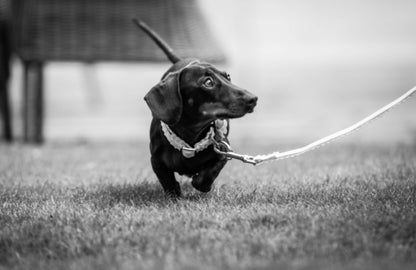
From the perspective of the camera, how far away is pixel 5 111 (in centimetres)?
729

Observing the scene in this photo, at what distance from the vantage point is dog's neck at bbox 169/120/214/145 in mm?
2830

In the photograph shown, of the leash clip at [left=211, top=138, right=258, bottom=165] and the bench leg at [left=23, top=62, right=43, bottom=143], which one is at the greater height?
the leash clip at [left=211, top=138, right=258, bottom=165]

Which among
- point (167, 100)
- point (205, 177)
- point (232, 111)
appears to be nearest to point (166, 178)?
point (205, 177)

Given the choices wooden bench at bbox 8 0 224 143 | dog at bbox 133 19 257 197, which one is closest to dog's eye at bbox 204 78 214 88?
dog at bbox 133 19 257 197

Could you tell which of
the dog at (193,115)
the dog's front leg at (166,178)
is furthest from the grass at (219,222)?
the dog at (193,115)

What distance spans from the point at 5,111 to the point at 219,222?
18.3ft

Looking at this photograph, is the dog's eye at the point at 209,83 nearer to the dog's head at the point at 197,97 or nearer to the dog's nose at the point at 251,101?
the dog's head at the point at 197,97

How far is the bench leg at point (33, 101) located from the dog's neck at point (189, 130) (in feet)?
12.6

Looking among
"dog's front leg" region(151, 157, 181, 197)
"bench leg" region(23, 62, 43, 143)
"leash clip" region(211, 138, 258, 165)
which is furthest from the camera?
"bench leg" region(23, 62, 43, 143)

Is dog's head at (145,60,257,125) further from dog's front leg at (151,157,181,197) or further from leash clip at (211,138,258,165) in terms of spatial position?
dog's front leg at (151,157,181,197)

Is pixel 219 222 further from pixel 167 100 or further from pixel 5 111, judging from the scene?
pixel 5 111

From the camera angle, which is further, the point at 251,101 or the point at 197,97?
the point at 197,97

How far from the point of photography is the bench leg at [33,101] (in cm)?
628

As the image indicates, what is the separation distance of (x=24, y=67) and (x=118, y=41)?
3.63ft
